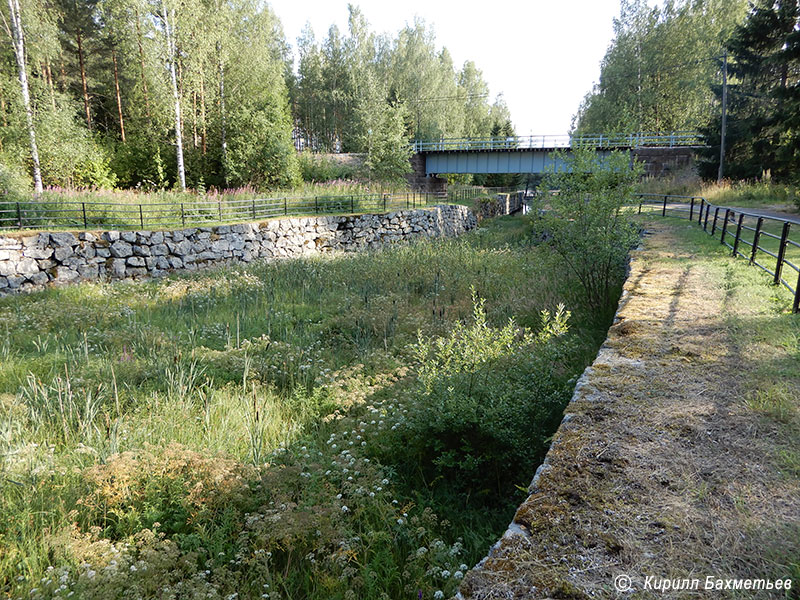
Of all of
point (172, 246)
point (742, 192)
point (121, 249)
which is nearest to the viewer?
point (121, 249)

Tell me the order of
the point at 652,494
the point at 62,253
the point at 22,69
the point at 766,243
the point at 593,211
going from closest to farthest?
the point at 652,494 → the point at 593,211 → the point at 766,243 → the point at 62,253 → the point at 22,69

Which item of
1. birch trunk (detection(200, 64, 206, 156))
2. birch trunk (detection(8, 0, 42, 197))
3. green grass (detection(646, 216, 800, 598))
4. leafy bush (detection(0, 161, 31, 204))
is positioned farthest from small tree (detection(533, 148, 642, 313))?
birch trunk (detection(200, 64, 206, 156))

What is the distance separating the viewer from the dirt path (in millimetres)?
2166

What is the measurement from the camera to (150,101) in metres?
29.6

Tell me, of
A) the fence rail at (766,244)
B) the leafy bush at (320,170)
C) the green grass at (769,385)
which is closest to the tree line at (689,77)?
the fence rail at (766,244)

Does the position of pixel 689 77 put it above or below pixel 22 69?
above

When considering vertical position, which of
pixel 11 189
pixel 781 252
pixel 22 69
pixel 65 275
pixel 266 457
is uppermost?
pixel 22 69

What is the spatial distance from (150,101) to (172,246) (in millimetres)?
19374

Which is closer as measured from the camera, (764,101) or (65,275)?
(65,275)

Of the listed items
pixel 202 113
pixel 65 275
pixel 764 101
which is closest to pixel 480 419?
pixel 65 275

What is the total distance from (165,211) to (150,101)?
17.5 meters

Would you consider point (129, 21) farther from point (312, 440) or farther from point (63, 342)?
point (312, 440)

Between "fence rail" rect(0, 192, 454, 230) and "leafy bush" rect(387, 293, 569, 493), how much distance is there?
1348 cm

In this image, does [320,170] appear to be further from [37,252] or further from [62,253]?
[37,252]
